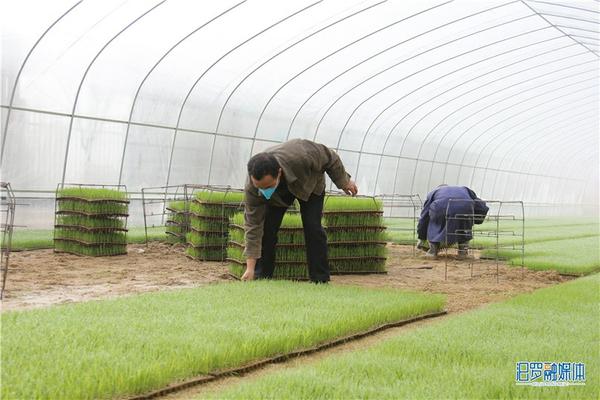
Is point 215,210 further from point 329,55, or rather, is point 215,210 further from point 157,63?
point 329,55

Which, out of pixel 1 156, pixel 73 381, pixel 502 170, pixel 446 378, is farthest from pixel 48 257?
pixel 502 170

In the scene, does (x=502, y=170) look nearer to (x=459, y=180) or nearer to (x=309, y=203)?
(x=459, y=180)

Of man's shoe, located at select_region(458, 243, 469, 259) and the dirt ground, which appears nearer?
the dirt ground

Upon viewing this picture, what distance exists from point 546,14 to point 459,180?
13384 mm

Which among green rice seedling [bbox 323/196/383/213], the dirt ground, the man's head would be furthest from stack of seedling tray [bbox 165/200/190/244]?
the man's head

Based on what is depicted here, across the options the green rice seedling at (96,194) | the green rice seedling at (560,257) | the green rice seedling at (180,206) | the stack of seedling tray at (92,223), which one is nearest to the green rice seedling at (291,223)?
the stack of seedling tray at (92,223)

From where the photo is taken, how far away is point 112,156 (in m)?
12.7

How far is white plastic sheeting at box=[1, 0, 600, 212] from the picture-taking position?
10930 mm

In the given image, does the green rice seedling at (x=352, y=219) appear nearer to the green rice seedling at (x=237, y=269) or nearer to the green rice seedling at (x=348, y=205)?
the green rice seedling at (x=348, y=205)

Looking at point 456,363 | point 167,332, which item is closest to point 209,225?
point 167,332

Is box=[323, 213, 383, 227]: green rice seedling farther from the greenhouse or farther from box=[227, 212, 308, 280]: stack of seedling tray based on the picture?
box=[227, 212, 308, 280]: stack of seedling tray

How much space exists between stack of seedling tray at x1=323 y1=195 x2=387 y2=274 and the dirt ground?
0.22m

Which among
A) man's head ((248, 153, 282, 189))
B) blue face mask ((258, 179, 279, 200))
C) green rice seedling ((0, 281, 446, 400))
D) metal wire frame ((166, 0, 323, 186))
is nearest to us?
green rice seedling ((0, 281, 446, 400))

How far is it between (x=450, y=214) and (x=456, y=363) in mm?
6442
